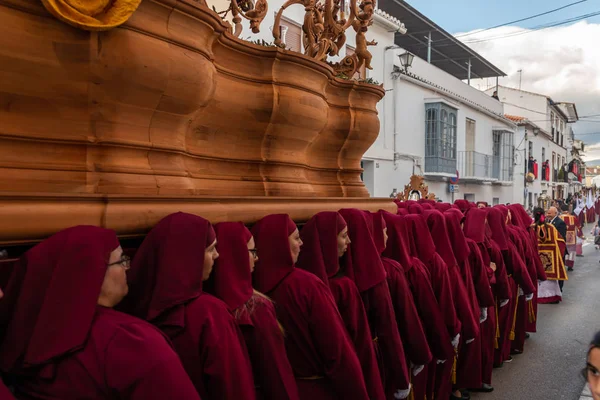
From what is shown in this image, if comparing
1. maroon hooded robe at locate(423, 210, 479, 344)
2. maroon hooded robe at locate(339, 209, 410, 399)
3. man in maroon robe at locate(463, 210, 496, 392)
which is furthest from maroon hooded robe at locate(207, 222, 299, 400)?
man in maroon robe at locate(463, 210, 496, 392)

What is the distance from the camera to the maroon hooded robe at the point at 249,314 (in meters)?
2.29

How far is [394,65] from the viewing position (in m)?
16.5

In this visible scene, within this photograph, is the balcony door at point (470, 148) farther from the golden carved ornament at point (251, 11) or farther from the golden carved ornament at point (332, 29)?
the golden carved ornament at point (251, 11)

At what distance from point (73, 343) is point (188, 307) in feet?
1.84

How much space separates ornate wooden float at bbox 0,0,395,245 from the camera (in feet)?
→ 6.34

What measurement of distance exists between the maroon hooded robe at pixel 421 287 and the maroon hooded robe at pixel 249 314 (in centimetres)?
166

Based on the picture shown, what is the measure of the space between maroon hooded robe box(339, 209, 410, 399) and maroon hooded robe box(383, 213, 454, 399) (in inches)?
20.7

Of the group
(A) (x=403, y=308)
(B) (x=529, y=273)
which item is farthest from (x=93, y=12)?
(B) (x=529, y=273)

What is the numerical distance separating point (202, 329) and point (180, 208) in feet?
1.97

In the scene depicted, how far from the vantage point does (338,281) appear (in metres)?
3.07

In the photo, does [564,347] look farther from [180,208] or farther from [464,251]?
[180,208]

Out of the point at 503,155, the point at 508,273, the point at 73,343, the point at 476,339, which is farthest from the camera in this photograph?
the point at 503,155

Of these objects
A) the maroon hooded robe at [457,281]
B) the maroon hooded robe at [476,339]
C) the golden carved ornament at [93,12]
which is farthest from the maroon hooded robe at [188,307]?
the maroon hooded robe at [476,339]

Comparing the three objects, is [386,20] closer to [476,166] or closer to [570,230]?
[570,230]
